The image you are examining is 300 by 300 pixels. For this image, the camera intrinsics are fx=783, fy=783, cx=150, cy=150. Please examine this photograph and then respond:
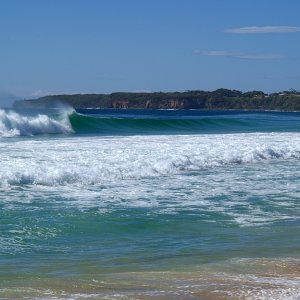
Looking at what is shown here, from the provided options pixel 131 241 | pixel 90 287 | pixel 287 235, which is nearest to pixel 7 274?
pixel 90 287

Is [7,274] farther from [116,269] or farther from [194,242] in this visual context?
[194,242]

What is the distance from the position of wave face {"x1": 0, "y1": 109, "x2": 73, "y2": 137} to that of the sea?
45.9 feet

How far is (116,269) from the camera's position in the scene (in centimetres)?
880

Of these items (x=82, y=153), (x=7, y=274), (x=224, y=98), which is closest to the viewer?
(x=7, y=274)

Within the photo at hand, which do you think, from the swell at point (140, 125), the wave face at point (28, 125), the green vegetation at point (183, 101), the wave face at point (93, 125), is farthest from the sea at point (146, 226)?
the green vegetation at point (183, 101)

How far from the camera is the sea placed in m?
8.02

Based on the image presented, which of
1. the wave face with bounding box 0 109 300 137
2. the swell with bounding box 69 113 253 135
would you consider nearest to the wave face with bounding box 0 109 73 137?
the wave face with bounding box 0 109 300 137

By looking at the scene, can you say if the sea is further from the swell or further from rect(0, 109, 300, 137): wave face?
the swell

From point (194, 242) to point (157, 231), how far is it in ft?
2.86

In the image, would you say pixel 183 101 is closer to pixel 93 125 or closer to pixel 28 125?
pixel 93 125

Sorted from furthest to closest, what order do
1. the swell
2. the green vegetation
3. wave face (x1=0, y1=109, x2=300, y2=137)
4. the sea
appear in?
the green vegetation
the swell
wave face (x1=0, y1=109, x2=300, y2=137)
the sea

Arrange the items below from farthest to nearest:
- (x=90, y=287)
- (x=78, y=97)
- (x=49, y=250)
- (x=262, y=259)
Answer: (x=78, y=97), (x=49, y=250), (x=262, y=259), (x=90, y=287)

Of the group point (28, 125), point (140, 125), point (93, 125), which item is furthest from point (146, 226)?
point (140, 125)

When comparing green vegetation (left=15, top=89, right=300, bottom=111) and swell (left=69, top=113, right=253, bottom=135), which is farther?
green vegetation (left=15, top=89, right=300, bottom=111)
